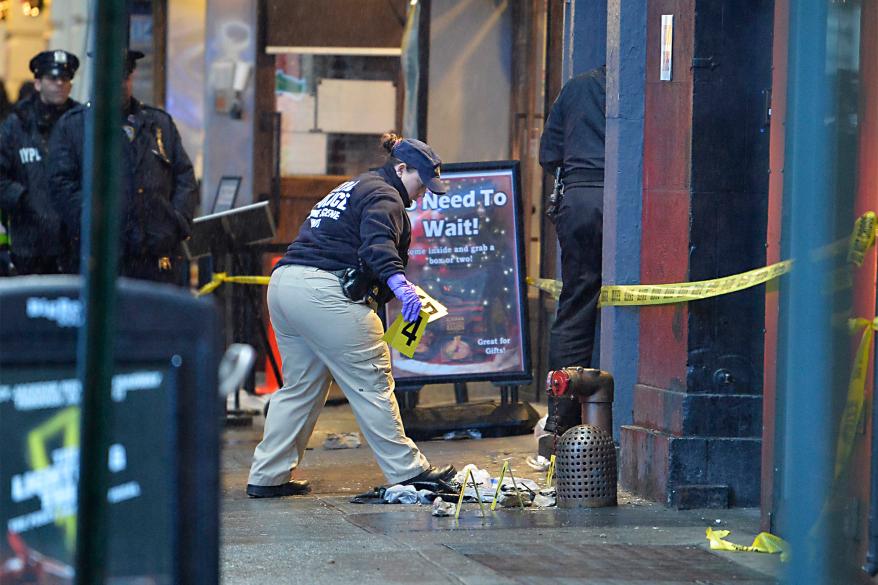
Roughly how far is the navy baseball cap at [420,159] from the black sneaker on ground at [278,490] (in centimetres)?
166

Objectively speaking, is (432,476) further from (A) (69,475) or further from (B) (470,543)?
(A) (69,475)

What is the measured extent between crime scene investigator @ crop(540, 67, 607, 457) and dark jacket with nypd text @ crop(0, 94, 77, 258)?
311 cm

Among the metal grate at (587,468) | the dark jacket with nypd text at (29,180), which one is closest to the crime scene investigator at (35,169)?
the dark jacket with nypd text at (29,180)

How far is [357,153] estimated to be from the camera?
14.0 metres

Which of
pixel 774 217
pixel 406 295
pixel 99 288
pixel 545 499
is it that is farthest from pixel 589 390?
pixel 99 288

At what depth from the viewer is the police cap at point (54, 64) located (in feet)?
29.5

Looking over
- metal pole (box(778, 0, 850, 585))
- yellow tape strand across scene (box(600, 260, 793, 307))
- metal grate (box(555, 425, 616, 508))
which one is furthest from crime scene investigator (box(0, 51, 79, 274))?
metal pole (box(778, 0, 850, 585))

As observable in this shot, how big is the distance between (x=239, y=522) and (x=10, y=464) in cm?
394

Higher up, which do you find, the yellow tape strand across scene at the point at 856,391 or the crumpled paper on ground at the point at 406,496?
the yellow tape strand across scene at the point at 856,391

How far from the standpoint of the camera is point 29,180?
359 inches

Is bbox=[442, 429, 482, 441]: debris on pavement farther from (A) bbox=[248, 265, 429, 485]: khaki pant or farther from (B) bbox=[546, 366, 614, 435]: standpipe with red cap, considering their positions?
(B) bbox=[546, 366, 614, 435]: standpipe with red cap

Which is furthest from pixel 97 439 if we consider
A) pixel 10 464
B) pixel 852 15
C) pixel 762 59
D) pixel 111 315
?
pixel 762 59

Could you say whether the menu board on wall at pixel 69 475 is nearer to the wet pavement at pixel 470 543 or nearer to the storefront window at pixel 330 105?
the wet pavement at pixel 470 543

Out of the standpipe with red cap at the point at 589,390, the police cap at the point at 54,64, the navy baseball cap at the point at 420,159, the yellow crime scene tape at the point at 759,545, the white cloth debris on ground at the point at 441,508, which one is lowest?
→ the white cloth debris on ground at the point at 441,508
